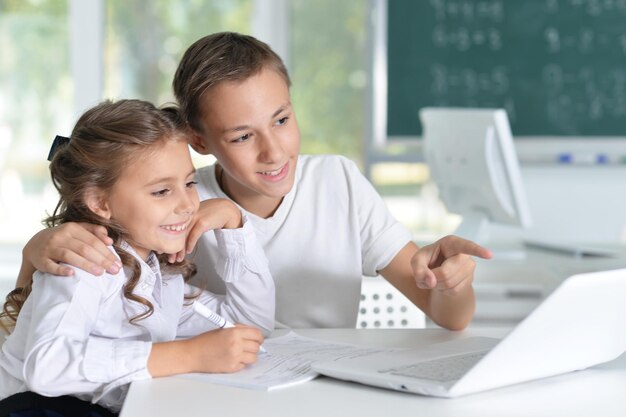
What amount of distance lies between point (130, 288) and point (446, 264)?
49cm

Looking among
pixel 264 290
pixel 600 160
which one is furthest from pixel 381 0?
pixel 264 290

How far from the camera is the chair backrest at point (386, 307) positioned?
1936 mm

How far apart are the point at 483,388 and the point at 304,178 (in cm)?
88

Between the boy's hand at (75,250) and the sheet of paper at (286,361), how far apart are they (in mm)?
203

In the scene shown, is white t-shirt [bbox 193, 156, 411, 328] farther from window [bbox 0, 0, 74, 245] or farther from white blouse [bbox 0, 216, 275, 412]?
window [bbox 0, 0, 74, 245]

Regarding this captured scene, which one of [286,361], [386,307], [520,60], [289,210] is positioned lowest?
[386,307]

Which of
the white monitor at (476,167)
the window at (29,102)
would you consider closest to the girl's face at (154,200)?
the white monitor at (476,167)

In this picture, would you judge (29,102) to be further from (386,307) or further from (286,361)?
(286,361)

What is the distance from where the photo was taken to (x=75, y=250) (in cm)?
132

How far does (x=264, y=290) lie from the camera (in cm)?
168

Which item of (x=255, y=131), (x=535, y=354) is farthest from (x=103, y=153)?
(x=535, y=354)

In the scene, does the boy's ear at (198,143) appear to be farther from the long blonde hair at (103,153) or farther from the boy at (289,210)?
the long blonde hair at (103,153)

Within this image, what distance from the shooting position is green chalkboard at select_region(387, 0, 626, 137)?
4473 millimetres

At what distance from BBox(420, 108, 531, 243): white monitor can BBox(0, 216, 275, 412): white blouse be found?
1634mm
